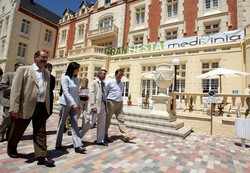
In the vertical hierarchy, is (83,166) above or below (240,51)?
below

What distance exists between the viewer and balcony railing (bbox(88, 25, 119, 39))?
61.8 ft

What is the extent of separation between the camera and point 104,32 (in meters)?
19.3

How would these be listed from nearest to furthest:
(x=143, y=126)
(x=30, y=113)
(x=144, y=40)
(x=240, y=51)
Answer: (x=30, y=113)
(x=143, y=126)
(x=240, y=51)
(x=144, y=40)

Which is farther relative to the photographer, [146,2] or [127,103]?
[146,2]

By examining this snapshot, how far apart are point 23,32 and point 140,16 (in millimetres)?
16730

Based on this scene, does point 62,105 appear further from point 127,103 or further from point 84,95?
point 127,103

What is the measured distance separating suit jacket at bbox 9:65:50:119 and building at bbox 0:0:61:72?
23094mm

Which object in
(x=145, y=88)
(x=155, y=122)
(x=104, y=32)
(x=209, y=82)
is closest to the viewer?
(x=155, y=122)

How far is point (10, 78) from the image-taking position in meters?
3.67

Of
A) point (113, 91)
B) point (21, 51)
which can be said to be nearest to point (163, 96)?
point (113, 91)

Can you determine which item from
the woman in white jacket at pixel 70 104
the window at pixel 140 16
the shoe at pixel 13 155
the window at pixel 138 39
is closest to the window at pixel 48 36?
the window at pixel 140 16

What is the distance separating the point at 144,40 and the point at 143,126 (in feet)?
43.4

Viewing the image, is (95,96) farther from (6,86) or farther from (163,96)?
(163,96)

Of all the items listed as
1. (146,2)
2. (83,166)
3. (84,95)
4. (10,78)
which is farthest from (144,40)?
(83,166)
